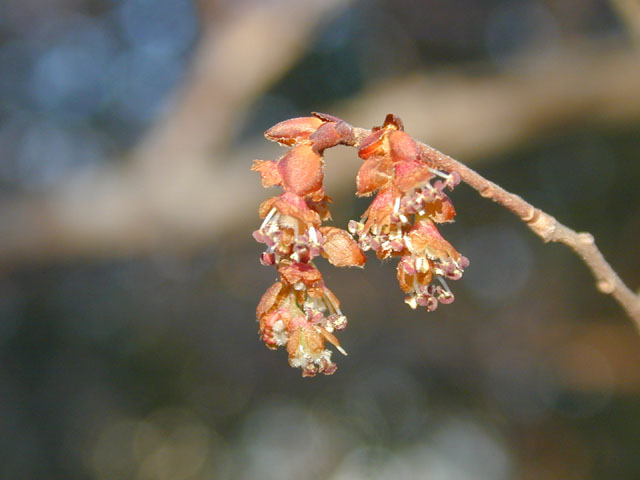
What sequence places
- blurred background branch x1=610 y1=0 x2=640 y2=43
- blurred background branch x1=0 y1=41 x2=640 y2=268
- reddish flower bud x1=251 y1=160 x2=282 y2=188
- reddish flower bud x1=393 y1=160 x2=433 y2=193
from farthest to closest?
blurred background branch x1=0 y1=41 x2=640 y2=268, blurred background branch x1=610 y1=0 x2=640 y2=43, reddish flower bud x1=251 y1=160 x2=282 y2=188, reddish flower bud x1=393 y1=160 x2=433 y2=193

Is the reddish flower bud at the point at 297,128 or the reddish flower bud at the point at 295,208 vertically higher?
the reddish flower bud at the point at 297,128

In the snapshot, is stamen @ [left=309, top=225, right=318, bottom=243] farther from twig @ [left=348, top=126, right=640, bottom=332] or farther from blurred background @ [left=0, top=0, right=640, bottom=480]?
blurred background @ [left=0, top=0, right=640, bottom=480]

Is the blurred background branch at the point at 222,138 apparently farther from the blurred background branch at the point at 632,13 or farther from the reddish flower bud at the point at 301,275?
the reddish flower bud at the point at 301,275

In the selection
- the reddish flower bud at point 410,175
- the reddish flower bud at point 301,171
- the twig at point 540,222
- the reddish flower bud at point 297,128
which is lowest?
the reddish flower bud at point 301,171

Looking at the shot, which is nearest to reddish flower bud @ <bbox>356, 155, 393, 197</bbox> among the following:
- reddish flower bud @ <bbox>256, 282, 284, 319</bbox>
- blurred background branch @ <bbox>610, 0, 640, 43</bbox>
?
reddish flower bud @ <bbox>256, 282, 284, 319</bbox>

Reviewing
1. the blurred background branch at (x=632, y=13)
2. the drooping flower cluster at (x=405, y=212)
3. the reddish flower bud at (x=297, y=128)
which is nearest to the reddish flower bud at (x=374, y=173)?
the drooping flower cluster at (x=405, y=212)

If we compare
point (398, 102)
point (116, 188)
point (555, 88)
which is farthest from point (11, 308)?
point (555, 88)

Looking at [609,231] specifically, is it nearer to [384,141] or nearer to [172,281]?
[172,281]
